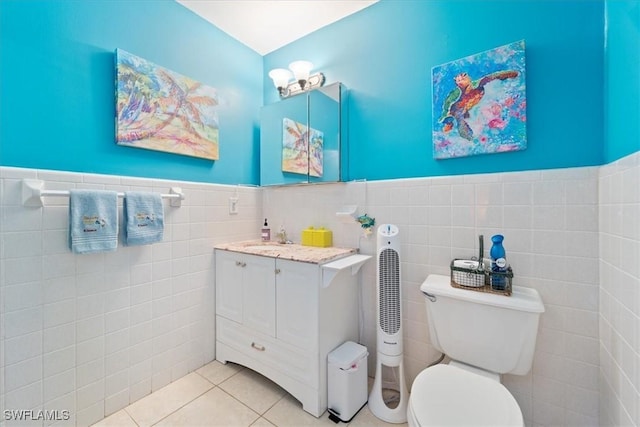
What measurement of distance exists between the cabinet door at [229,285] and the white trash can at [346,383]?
2.30 ft

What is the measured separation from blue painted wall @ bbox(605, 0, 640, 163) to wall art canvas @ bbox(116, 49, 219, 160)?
2.13 meters

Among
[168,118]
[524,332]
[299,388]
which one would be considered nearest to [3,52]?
[168,118]

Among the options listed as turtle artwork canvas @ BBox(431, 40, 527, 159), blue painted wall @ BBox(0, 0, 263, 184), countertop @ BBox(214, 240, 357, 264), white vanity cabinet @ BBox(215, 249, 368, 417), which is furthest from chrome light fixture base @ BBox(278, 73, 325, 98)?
white vanity cabinet @ BBox(215, 249, 368, 417)

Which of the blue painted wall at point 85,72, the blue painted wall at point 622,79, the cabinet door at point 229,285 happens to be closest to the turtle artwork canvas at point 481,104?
the blue painted wall at point 622,79

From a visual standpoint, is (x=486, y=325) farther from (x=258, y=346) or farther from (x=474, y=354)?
(x=258, y=346)

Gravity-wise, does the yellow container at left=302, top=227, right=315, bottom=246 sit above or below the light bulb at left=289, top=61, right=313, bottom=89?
below

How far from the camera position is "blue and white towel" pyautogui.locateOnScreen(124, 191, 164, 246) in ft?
4.60

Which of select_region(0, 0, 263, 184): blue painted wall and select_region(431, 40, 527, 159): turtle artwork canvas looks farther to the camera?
select_region(431, 40, 527, 159): turtle artwork canvas

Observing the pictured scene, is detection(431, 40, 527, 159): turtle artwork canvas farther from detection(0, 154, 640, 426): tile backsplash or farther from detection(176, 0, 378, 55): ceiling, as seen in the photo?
detection(176, 0, 378, 55): ceiling

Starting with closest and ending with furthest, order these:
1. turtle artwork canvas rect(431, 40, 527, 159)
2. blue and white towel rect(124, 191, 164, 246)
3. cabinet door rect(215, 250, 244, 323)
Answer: turtle artwork canvas rect(431, 40, 527, 159) < blue and white towel rect(124, 191, 164, 246) < cabinet door rect(215, 250, 244, 323)

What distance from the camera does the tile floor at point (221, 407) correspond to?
1.35m

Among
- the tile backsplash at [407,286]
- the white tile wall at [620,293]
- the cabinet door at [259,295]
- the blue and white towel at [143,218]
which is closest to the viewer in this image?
the white tile wall at [620,293]

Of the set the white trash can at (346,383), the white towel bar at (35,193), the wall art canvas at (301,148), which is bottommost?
the white trash can at (346,383)

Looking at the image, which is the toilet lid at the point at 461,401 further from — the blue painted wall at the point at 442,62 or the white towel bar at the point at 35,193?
the white towel bar at the point at 35,193
